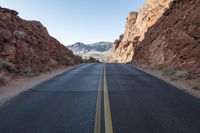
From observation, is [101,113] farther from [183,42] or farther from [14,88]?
[183,42]

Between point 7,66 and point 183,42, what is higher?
point 183,42

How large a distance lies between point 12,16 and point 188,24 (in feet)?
64.2

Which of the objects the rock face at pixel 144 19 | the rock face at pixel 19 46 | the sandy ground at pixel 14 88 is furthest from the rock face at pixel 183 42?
the rock face at pixel 144 19

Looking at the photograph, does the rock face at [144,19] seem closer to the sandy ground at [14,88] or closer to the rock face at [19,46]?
the rock face at [19,46]

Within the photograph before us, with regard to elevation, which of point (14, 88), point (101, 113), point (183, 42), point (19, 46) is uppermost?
point (183, 42)

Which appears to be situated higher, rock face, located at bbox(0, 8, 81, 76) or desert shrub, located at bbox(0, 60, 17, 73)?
rock face, located at bbox(0, 8, 81, 76)

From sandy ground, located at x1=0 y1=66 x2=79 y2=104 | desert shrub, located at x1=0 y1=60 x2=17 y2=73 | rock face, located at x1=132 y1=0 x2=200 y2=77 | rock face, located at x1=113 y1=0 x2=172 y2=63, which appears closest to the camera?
sandy ground, located at x1=0 y1=66 x2=79 y2=104

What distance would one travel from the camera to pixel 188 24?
1118 inches

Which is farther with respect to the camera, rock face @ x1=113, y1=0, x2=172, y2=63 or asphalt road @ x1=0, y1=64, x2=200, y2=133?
rock face @ x1=113, y1=0, x2=172, y2=63

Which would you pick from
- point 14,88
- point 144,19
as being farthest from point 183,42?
point 144,19

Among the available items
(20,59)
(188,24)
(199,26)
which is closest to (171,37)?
(188,24)

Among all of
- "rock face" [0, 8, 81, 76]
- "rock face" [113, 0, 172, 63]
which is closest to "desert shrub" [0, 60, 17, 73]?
"rock face" [0, 8, 81, 76]

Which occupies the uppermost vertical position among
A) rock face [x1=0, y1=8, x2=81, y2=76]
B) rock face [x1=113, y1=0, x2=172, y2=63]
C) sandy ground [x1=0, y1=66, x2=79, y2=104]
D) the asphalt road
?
rock face [x1=113, y1=0, x2=172, y2=63]

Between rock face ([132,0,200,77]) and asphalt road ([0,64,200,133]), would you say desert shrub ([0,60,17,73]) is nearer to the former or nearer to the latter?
asphalt road ([0,64,200,133])
